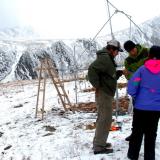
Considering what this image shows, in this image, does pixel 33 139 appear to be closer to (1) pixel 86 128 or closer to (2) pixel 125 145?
(1) pixel 86 128

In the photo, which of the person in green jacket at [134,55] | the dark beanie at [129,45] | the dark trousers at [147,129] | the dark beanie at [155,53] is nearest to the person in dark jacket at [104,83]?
the dark beanie at [129,45]

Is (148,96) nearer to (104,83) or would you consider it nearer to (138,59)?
(104,83)

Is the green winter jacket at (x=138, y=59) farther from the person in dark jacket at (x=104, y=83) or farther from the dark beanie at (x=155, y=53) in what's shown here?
the dark beanie at (x=155, y=53)

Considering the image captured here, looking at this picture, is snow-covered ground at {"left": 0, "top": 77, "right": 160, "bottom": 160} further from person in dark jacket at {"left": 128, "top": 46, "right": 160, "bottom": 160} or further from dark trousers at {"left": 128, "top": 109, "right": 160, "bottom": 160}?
person in dark jacket at {"left": 128, "top": 46, "right": 160, "bottom": 160}

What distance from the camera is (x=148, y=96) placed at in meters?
6.82

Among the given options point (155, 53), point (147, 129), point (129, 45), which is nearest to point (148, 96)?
point (147, 129)

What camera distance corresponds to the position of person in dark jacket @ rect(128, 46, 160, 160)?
6777 millimetres

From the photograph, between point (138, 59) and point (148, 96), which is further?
point (138, 59)

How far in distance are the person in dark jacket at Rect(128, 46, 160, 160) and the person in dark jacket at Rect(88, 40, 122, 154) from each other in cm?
85

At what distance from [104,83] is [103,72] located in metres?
0.24

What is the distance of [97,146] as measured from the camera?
806cm

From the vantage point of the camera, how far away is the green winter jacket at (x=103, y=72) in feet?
24.9

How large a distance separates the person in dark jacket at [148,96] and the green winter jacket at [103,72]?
2.72 feet

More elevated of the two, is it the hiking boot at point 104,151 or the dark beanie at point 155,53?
the dark beanie at point 155,53
